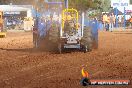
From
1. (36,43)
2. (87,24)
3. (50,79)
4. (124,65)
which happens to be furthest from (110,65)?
(36,43)

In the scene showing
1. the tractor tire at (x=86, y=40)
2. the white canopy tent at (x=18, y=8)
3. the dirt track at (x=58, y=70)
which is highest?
the white canopy tent at (x=18, y=8)

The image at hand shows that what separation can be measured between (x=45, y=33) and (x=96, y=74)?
30.4ft

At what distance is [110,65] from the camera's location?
1300cm

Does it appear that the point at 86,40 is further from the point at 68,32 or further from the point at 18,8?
the point at 18,8

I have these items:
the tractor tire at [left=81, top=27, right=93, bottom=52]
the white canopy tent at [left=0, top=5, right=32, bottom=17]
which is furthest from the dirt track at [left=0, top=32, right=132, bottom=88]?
the white canopy tent at [left=0, top=5, right=32, bottom=17]

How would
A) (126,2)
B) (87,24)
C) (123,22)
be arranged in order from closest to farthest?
(87,24)
(123,22)
(126,2)

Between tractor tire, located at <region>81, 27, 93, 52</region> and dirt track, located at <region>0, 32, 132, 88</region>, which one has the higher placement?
tractor tire, located at <region>81, 27, 93, 52</region>

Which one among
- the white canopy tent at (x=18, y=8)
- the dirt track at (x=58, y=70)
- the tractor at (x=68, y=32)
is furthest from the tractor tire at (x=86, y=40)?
the white canopy tent at (x=18, y=8)

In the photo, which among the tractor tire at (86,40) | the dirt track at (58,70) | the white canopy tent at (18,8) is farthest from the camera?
the white canopy tent at (18,8)

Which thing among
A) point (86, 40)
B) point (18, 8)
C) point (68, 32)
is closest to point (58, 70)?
point (86, 40)

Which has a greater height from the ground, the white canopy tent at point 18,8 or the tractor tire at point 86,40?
the white canopy tent at point 18,8

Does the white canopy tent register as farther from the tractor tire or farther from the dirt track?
the dirt track

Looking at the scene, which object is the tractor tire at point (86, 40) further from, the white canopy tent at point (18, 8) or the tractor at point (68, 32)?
the white canopy tent at point (18, 8)

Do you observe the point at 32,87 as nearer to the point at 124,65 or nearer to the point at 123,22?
the point at 124,65
